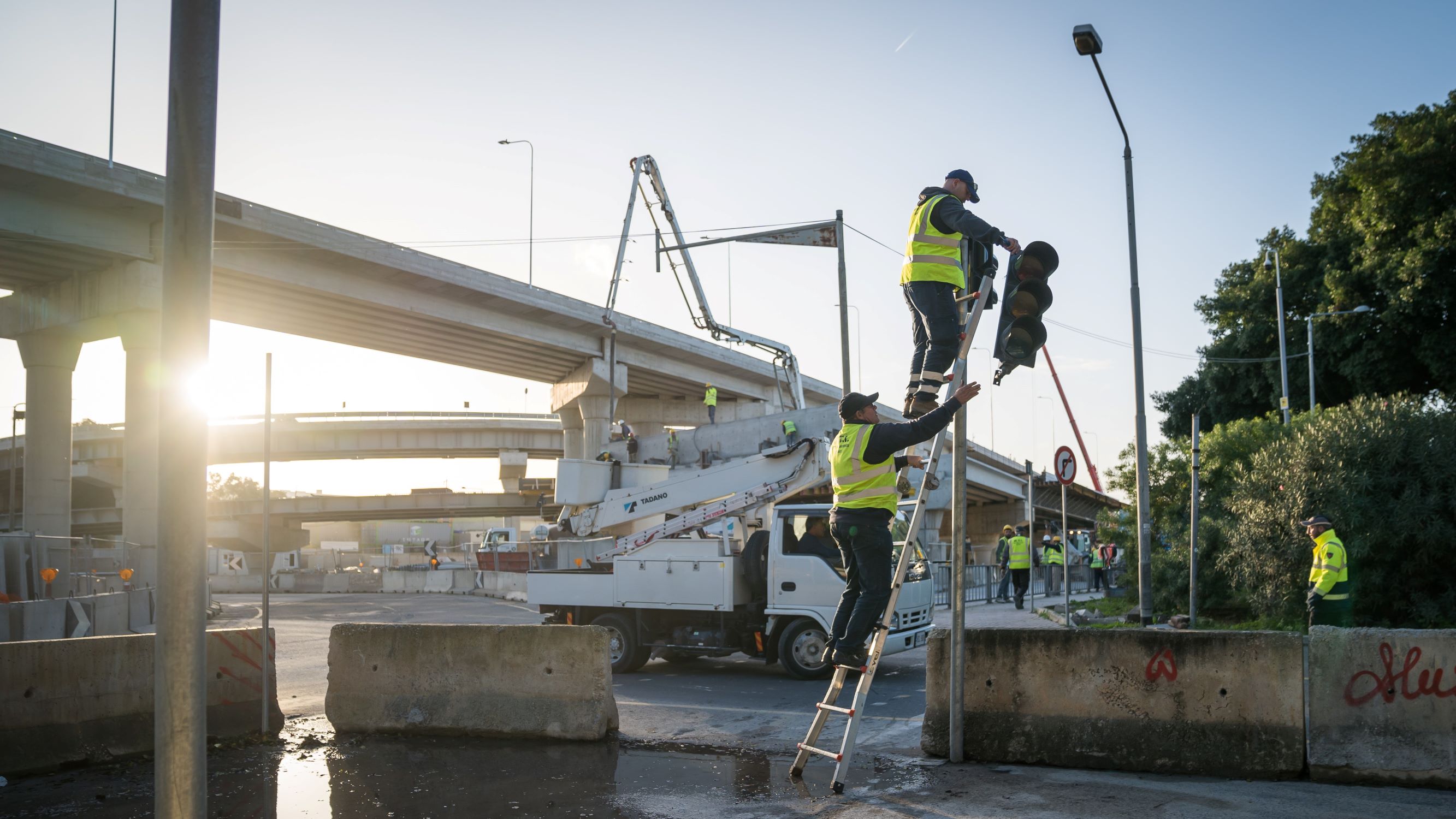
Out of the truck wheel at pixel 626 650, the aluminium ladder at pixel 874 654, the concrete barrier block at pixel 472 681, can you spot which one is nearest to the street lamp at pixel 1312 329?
the truck wheel at pixel 626 650

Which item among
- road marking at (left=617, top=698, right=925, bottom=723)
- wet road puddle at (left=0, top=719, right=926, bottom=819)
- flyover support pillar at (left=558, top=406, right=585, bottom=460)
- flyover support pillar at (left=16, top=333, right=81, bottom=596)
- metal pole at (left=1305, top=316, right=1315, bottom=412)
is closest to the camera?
wet road puddle at (left=0, top=719, right=926, bottom=819)

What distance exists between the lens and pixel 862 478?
684 cm

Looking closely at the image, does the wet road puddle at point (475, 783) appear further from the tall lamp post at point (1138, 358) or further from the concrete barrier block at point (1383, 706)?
the tall lamp post at point (1138, 358)

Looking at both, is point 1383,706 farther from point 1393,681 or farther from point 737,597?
point 737,597

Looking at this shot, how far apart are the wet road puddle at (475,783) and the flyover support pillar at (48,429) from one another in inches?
1108

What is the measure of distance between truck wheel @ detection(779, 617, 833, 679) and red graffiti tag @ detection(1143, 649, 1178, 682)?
644cm

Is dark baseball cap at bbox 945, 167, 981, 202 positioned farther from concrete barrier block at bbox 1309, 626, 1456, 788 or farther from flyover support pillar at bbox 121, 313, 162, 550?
flyover support pillar at bbox 121, 313, 162, 550

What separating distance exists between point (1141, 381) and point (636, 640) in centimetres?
941

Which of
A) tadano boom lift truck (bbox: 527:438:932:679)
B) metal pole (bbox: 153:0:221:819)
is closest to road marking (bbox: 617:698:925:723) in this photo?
tadano boom lift truck (bbox: 527:438:932:679)

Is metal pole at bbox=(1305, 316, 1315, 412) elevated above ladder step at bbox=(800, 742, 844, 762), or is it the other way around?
metal pole at bbox=(1305, 316, 1315, 412)

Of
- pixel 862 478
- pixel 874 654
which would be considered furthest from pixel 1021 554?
pixel 862 478

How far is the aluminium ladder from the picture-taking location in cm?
654

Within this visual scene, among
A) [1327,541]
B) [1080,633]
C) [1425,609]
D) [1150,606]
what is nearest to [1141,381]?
[1150,606]

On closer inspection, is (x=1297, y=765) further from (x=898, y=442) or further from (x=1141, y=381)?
(x=1141, y=381)
